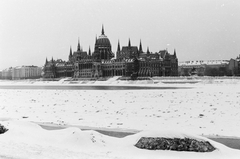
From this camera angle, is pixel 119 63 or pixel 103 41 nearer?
pixel 119 63

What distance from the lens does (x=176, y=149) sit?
24.0 ft

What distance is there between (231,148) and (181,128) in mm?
3064

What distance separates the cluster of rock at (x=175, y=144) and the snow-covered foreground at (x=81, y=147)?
5.5 inches

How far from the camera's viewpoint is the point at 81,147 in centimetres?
770

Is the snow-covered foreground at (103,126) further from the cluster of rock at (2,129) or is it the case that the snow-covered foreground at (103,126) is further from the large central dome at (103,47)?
the large central dome at (103,47)

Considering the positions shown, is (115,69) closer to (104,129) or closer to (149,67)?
(149,67)

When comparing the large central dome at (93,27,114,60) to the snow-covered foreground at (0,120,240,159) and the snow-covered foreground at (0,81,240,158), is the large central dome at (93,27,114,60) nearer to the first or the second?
the snow-covered foreground at (0,81,240,158)

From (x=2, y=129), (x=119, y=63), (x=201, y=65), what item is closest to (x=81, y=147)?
(x=2, y=129)

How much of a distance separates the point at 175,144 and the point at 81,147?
8.42 ft

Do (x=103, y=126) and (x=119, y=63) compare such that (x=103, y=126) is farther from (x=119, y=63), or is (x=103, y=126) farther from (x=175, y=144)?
(x=119, y=63)

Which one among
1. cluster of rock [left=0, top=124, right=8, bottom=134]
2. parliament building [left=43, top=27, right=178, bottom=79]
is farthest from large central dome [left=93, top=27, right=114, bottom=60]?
cluster of rock [left=0, top=124, right=8, bottom=134]

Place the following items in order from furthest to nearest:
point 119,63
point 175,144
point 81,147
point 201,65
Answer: point 201,65 < point 119,63 < point 81,147 < point 175,144

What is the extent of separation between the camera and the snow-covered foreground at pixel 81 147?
7.04m

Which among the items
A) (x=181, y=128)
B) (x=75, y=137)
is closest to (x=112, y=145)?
(x=75, y=137)
